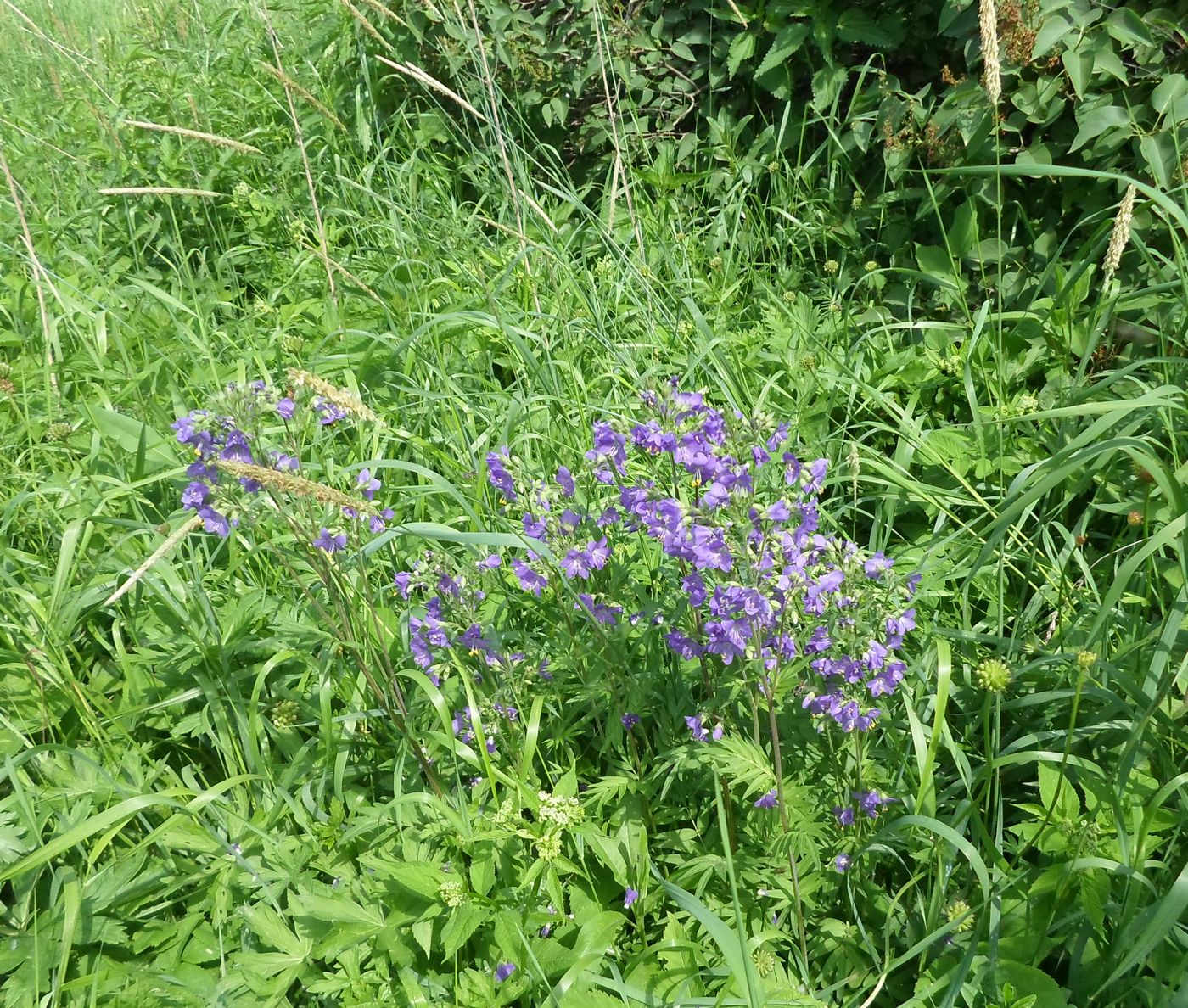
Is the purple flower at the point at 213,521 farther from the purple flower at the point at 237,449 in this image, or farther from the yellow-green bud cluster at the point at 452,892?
the yellow-green bud cluster at the point at 452,892

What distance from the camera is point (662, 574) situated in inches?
83.0

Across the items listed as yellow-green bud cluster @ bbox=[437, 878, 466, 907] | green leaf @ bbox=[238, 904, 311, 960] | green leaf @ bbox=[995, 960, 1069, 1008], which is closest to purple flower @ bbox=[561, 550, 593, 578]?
yellow-green bud cluster @ bbox=[437, 878, 466, 907]

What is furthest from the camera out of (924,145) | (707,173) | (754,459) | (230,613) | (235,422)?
(707,173)

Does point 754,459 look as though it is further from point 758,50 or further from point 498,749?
point 758,50

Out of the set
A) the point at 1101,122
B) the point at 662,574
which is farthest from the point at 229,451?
the point at 1101,122

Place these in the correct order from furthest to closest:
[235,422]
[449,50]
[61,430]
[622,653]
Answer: [449,50], [61,430], [622,653], [235,422]

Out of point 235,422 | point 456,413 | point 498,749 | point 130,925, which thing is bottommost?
point 130,925

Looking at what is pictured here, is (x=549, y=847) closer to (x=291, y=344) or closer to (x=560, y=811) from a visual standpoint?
(x=560, y=811)

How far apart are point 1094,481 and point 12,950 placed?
101 inches

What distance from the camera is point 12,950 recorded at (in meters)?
1.75

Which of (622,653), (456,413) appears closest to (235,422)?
(622,653)

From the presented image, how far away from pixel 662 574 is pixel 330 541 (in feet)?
2.47

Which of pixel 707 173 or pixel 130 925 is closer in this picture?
pixel 130 925

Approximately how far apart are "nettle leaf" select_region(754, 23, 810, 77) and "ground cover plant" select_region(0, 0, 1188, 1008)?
2 centimetres
